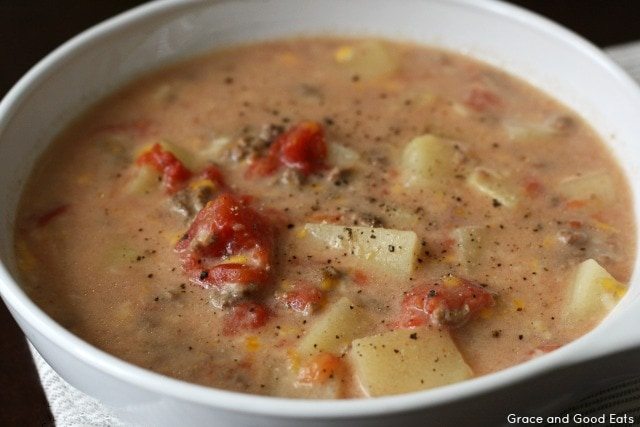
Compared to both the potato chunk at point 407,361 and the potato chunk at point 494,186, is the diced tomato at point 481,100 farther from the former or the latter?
the potato chunk at point 407,361

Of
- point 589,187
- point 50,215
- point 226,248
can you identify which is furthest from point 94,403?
point 589,187

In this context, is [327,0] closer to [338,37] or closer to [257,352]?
[338,37]

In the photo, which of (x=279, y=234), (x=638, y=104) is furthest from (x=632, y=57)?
(x=279, y=234)

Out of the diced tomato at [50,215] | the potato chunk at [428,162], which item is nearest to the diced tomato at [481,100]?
the potato chunk at [428,162]

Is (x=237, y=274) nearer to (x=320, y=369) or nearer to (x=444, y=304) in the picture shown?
(x=320, y=369)

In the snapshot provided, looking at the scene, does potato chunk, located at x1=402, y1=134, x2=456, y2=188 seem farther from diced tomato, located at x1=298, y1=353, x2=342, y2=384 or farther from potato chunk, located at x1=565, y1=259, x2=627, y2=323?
diced tomato, located at x1=298, y1=353, x2=342, y2=384

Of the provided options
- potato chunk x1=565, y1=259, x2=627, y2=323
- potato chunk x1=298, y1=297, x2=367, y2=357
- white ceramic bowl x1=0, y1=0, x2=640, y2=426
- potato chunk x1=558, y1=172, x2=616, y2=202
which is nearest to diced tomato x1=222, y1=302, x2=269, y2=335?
potato chunk x1=298, y1=297, x2=367, y2=357
